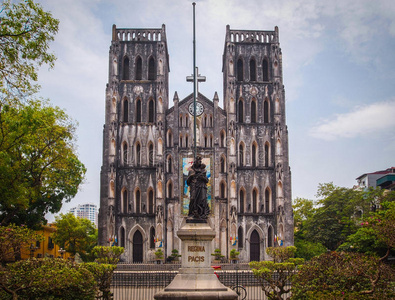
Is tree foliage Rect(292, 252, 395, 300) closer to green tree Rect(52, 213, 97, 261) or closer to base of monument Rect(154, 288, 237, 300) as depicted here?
base of monument Rect(154, 288, 237, 300)

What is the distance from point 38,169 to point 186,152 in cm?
1636

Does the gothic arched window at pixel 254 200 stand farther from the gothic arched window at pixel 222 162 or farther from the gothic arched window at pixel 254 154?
the gothic arched window at pixel 222 162

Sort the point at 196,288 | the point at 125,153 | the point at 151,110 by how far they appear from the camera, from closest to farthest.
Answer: the point at 196,288
the point at 125,153
the point at 151,110

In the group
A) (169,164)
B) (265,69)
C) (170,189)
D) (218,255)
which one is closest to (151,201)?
(170,189)

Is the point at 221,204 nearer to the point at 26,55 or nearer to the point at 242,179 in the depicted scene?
the point at 242,179

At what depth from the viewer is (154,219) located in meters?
41.1

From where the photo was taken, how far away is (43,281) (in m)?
12.6

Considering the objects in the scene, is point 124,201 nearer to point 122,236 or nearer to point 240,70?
point 122,236

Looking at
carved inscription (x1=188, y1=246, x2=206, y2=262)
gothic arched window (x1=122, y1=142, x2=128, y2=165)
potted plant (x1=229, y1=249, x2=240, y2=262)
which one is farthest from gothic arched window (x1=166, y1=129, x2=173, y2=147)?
carved inscription (x1=188, y1=246, x2=206, y2=262)

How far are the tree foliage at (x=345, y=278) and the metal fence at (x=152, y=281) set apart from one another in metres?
6.82

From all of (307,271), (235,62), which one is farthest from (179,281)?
(235,62)

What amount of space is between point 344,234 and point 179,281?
31.0 metres

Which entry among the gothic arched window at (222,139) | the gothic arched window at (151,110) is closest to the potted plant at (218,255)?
the gothic arched window at (222,139)

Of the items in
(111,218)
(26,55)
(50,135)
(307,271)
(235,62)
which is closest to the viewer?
(26,55)
